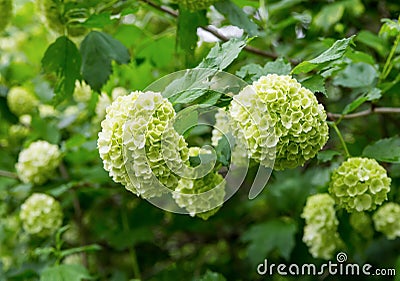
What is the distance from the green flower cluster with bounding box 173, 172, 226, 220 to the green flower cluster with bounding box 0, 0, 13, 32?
1238mm

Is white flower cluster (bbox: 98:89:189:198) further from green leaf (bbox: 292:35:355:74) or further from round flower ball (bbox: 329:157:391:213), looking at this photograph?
round flower ball (bbox: 329:157:391:213)

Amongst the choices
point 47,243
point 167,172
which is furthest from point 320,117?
point 47,243

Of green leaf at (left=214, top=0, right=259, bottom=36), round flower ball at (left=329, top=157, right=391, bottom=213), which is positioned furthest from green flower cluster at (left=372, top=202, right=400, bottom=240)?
green leaf at (left=214, top=0, right=259, bottom=36)

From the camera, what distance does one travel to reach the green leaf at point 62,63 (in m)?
1.71

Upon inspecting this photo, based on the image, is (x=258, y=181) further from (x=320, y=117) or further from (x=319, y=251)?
(x=319, y=251)

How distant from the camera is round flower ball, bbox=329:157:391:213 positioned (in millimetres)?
1342

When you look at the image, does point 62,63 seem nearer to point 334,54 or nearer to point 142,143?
point 142,143

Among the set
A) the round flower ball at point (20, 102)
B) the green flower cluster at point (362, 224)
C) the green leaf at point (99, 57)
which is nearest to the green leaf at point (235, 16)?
the green leaf at point (99, 57)

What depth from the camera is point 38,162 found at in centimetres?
215

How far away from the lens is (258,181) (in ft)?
4.42

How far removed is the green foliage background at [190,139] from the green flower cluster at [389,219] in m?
0.11

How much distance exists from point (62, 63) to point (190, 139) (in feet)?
2.14

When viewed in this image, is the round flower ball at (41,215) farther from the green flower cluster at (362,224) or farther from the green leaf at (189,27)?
the green flower cluster at (362,224)

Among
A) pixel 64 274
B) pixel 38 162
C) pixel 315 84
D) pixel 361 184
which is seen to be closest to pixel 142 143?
pixel 315 84
